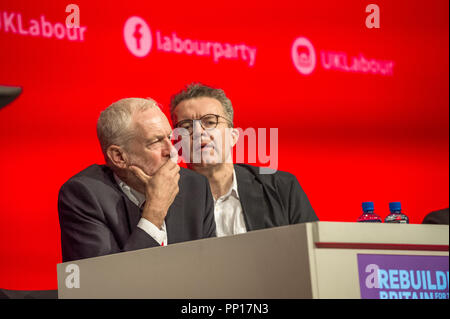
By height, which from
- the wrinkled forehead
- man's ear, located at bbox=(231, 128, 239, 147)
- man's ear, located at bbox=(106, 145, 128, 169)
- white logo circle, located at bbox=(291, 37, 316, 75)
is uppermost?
white logo circle, located at bbox=(291, 37, 316, 75)

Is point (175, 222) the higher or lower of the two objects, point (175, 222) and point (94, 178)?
the lower

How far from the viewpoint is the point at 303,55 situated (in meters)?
3.44

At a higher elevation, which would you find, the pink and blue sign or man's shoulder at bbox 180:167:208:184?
man's shoulder at bbox 180:167:208:184

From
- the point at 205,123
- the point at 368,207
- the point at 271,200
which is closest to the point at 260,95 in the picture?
the point at 205,123

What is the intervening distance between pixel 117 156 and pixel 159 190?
0.28m

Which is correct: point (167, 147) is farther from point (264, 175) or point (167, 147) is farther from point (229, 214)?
point (264, 175)

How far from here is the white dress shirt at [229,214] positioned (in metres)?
2.61

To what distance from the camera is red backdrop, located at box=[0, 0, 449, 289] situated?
9.18 feet

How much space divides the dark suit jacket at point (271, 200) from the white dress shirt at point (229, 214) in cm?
3

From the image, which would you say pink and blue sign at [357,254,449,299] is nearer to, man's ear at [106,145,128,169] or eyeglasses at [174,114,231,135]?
man's ear at [106,145,128,169]

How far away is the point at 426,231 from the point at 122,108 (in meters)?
1.33

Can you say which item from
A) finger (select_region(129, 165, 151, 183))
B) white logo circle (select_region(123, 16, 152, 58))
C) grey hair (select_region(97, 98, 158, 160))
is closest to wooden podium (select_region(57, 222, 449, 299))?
finger (select_region(129, 165, 151, 183))

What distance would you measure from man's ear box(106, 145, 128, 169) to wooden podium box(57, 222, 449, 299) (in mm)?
821

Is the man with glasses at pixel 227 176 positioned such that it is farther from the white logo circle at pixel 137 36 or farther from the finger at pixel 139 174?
the finger at pixel 139 174
